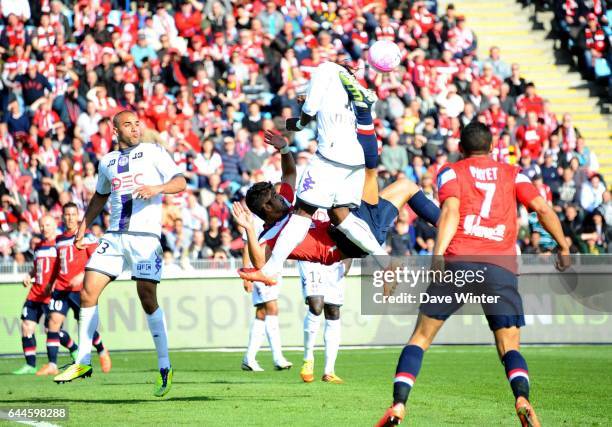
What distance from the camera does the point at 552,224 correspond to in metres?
8.57

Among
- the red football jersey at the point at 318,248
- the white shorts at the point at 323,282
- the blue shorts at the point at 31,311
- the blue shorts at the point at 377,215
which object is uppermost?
the blue shorts at the point at 377,215

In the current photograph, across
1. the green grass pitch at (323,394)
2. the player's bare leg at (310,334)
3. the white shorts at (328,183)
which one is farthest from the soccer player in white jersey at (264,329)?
the white shorts at (328,183)

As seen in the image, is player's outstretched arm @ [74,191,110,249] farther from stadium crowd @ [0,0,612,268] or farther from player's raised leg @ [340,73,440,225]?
stadium crowd @ [0,0,612,268]

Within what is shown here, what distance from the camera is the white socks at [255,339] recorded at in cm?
1540

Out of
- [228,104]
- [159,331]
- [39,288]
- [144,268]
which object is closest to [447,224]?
[144,268]

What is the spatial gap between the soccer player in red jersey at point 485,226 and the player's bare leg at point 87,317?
11.8ft

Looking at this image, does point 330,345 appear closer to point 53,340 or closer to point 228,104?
point 53,340

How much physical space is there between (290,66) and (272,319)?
32.3ft

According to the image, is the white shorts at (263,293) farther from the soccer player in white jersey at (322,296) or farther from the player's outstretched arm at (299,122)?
the player's outstretched arm at (299,122)

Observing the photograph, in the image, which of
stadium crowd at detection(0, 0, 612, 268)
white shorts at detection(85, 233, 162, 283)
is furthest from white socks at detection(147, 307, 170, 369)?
stadium crowd at detection(0, 0, 612, 268)

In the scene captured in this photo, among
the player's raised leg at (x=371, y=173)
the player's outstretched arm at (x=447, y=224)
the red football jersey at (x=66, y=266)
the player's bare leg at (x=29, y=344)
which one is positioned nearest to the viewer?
the player's outstretched arm at (x=447, y=224)

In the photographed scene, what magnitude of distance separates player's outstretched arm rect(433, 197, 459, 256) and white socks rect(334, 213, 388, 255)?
238 cm

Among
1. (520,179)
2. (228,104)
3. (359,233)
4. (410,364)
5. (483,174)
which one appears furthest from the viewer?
(228,104)

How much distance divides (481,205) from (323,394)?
12.1 ft
